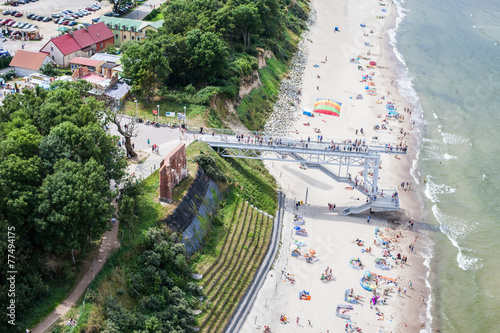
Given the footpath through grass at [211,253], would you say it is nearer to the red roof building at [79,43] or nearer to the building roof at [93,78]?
the building roof at [93,78]

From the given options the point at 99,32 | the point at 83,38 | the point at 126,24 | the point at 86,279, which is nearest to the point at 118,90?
the point at 83,38

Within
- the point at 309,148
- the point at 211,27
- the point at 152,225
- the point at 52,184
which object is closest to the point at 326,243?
the point at 309,148

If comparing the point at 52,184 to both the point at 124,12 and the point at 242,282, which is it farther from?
the point at 124,12

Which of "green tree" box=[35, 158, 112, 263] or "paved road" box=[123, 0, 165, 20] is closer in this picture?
"green tree" box=[35, 158, 112, 263]

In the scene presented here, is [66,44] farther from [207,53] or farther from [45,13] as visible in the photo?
[45,13]

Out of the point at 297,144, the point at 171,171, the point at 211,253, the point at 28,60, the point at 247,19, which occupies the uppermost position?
the point at 247,19

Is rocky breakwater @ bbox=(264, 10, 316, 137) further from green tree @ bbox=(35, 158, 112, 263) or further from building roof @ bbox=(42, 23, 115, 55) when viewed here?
building roof @ bbox=(42, 23, 115, 55)

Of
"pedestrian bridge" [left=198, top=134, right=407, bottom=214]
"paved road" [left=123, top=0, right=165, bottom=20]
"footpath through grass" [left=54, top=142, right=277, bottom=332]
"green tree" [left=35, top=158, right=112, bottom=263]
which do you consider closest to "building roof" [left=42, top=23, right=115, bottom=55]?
"paved road" [left=123, top=0, right=165, bottom=20]
